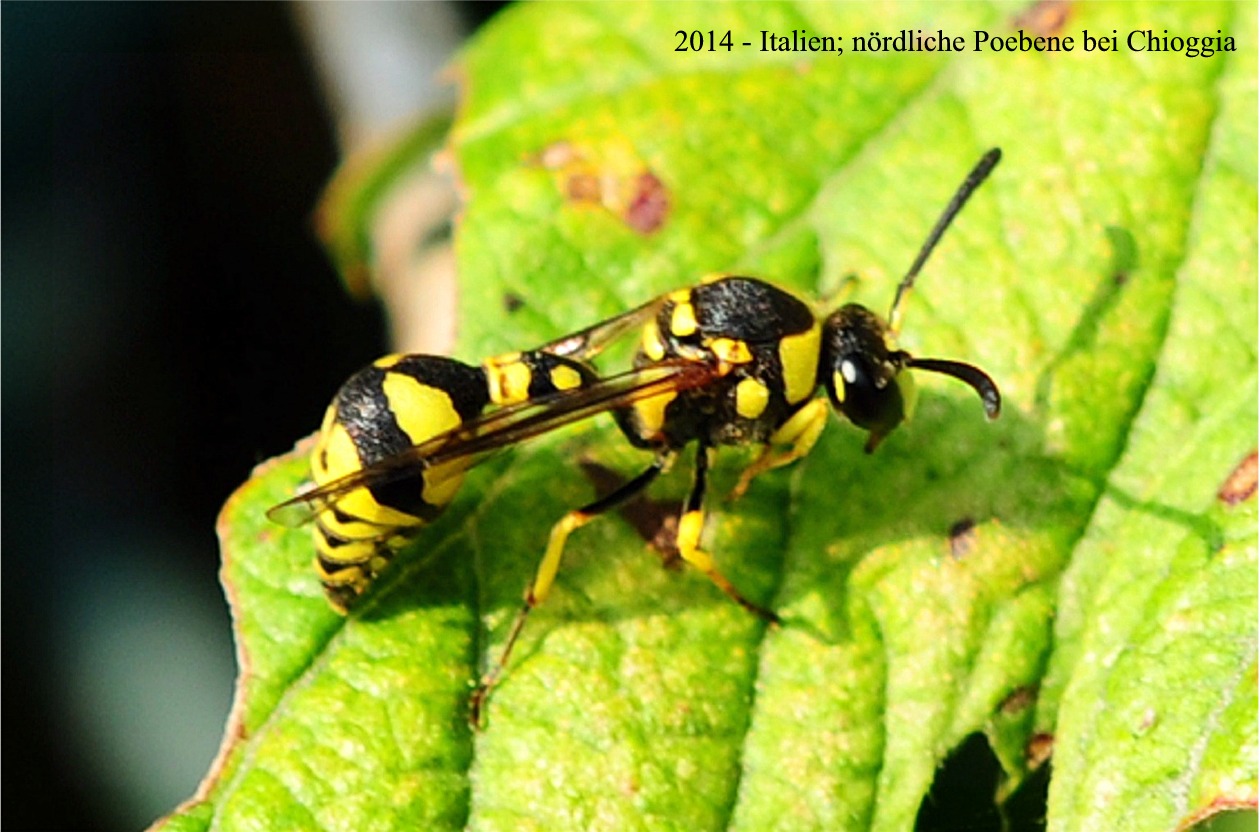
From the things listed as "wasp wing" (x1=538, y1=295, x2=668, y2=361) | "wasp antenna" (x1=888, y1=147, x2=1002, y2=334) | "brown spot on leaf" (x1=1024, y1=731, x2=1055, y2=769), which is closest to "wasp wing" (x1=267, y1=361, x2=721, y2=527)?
"wasp wing" (x1=538, y1=295, x2=668, y2=361)

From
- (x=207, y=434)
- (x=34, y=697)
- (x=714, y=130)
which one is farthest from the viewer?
(x=207, y=434)

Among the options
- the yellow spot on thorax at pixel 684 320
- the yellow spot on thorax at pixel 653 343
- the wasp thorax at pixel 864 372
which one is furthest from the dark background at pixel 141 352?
the wasp thorax at pixel 864 372

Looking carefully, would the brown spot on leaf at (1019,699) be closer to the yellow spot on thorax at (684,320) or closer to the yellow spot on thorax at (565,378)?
the yellow spot on thorax at (684,320)

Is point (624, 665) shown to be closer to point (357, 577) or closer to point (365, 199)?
point (357, 577)

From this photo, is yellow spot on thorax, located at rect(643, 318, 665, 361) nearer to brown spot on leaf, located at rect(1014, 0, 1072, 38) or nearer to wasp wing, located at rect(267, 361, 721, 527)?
wasp wing, located at rect(267, 361, 721, 527)

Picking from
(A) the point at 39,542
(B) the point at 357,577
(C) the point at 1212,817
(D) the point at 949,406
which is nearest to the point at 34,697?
(A) the point at 39,542
